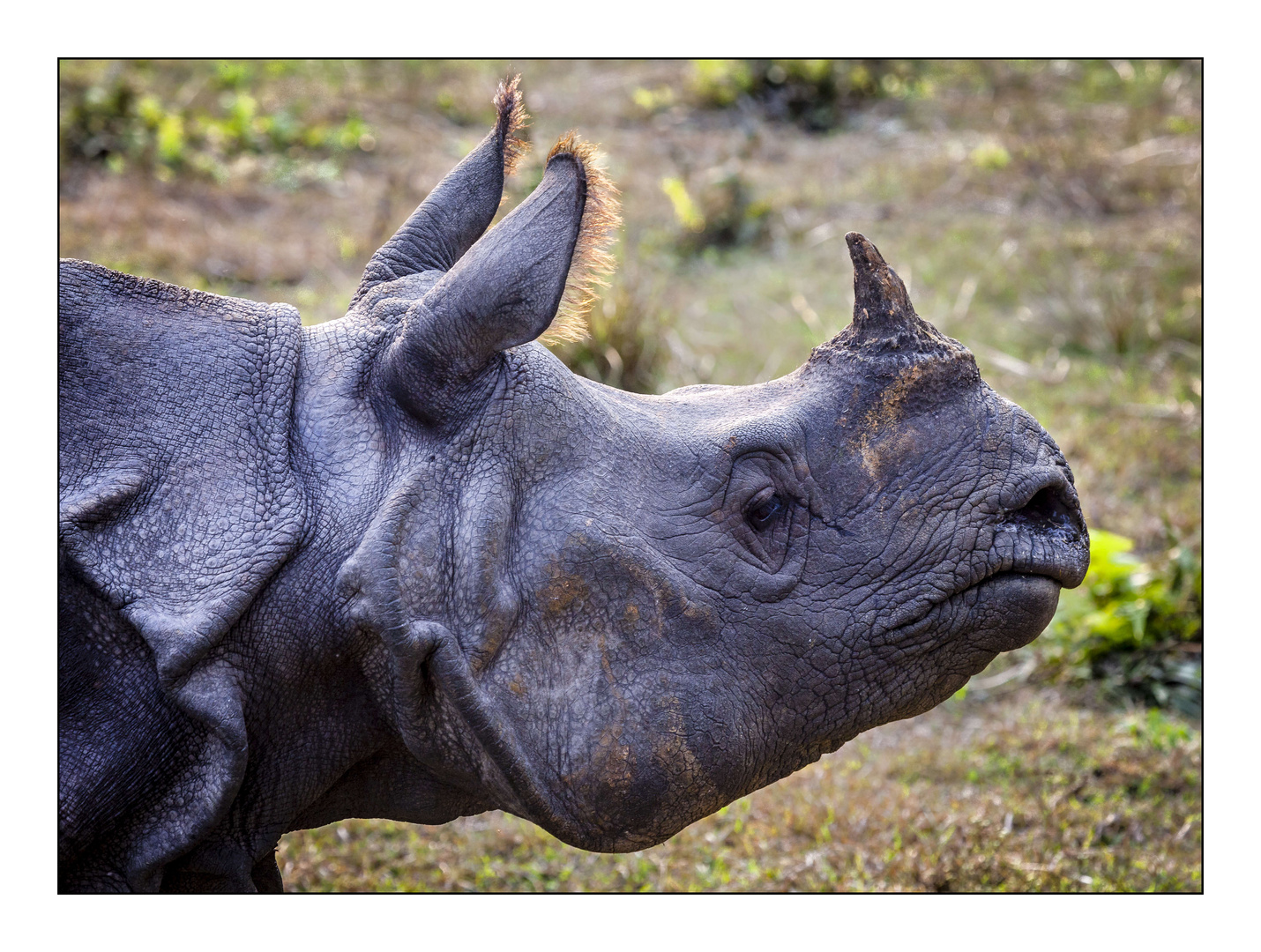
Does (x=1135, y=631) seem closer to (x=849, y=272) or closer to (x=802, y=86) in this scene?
(x=849, y=272)

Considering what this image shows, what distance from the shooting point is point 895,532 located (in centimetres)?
253

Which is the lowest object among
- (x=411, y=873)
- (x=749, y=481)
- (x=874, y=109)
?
(x=411, y=873)

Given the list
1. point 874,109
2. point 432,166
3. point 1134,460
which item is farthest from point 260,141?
point 1134,460

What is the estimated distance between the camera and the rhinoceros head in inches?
92.9

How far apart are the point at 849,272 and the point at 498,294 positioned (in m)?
7.35

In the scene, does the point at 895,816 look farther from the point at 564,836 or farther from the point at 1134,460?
the point at 1134,460

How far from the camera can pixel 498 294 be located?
92.5 inches

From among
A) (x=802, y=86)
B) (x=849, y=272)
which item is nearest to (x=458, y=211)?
(x=849, y=272)

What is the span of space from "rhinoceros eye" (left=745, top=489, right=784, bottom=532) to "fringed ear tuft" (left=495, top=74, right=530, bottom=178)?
3.19 feet

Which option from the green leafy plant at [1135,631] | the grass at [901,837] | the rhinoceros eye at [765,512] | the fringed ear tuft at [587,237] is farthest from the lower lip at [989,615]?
the green leafy plant at [1135,631]

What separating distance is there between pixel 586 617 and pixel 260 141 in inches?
359

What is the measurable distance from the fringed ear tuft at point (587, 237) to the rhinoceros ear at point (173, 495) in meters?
0.55

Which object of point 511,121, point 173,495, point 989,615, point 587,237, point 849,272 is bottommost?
point 989,615

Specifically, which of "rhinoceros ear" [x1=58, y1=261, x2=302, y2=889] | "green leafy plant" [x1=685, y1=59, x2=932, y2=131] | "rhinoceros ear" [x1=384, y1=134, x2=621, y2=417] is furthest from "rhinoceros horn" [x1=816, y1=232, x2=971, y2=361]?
"green leafy plant" [x1=685, y1=59, x2=932, y2=131]
